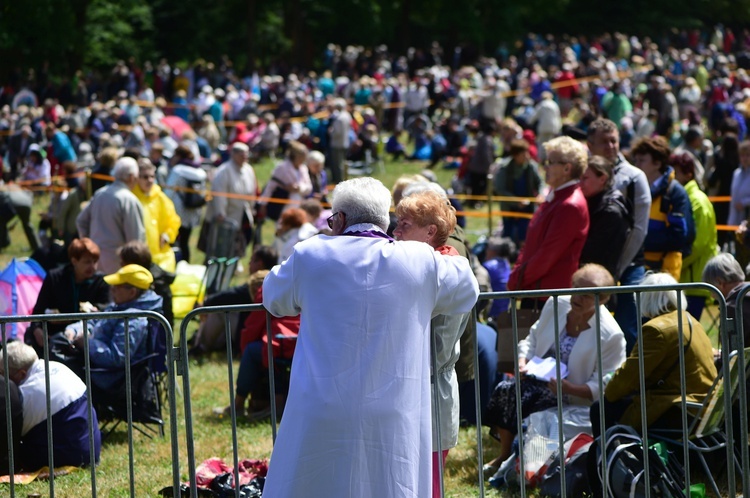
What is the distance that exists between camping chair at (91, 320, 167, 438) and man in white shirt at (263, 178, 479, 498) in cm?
318

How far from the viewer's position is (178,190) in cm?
1408

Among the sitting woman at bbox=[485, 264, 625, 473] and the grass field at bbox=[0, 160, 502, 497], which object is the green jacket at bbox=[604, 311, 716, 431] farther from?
the grass field at bbox=[0, 160, 502, 497]

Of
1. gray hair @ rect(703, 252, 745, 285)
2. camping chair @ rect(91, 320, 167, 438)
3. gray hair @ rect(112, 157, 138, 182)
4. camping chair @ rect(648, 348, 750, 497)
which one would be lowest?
camping chair @ rect(91, 320, 167, 438)

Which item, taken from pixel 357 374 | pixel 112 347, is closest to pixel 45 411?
pixel 112 347

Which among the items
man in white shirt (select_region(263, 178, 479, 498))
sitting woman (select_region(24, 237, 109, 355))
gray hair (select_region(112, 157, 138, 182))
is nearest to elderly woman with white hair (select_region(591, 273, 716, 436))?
man in white shirt (select_region(263, 178, 479, 498))

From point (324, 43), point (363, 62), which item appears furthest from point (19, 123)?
point (324, 43)

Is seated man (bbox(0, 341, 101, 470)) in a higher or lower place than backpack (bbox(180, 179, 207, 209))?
lower

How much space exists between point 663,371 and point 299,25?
43617mm

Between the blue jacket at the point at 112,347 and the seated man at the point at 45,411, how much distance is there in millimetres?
563

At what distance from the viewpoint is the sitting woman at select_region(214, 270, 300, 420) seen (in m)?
7.85

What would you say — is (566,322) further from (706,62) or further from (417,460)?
(706,62)

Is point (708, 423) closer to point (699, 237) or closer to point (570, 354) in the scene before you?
point (570, 354)

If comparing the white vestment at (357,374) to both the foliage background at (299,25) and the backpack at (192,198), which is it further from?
the foliage background at (299,25)

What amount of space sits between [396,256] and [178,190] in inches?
398
